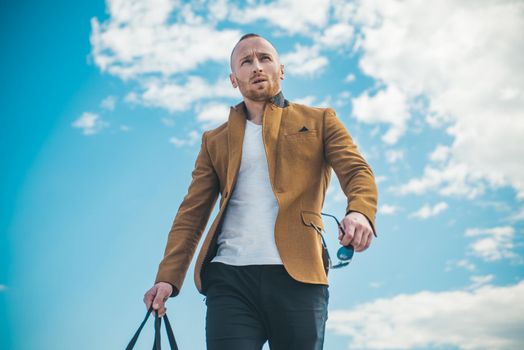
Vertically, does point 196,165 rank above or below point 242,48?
below

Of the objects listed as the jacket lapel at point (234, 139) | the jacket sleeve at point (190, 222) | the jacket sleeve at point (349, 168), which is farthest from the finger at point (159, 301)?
the jacket sleeve at point (349, 168)

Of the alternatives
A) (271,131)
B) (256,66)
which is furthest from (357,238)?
(256,66)

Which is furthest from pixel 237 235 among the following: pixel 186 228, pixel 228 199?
pixel 186 228

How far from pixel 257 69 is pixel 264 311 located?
172 centimetres

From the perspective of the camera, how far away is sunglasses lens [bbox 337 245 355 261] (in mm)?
3014

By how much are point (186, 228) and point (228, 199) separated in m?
0.46

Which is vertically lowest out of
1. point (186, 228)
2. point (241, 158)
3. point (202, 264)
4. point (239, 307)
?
point (239, 307)

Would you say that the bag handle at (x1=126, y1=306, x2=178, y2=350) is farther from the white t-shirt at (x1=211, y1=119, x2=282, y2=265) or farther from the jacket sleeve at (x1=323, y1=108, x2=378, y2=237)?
the jacket sleeve at (x1=323, y1=108, x2=378, y2=237)

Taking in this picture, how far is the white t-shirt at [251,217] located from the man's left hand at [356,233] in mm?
576

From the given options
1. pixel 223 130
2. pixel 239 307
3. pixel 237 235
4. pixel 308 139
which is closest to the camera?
pixel 239 307

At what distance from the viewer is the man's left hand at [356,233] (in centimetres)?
300

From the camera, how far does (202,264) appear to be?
143 inches

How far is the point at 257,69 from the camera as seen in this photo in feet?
13.7

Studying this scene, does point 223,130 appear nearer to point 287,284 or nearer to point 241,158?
point 241,158
